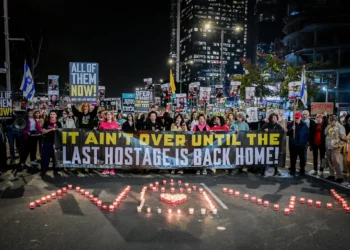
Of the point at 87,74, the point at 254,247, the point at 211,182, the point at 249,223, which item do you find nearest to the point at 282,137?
the point at 211,182

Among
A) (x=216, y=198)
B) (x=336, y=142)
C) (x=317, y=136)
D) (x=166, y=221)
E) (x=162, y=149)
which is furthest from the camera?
(x=317, y=136)

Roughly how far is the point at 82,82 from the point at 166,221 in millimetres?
6078

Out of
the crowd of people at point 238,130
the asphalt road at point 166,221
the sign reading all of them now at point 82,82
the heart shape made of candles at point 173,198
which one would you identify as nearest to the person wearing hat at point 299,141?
the crowd of people at point 238,130

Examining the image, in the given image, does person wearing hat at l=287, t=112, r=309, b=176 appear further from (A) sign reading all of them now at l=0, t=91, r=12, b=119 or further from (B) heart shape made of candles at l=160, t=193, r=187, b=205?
(A) sign reading all of them now at l=0, t=91, r=12, b=119

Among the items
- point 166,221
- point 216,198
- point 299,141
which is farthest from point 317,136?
point 166,221

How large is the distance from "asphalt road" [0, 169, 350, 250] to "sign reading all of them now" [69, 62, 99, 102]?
2.93 metres

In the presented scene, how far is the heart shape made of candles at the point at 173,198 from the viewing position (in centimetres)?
656

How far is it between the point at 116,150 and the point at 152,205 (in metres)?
3.25

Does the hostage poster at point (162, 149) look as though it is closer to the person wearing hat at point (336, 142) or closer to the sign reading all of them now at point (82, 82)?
the sign reading all of them now at point (82, 82)

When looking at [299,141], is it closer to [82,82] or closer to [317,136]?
[317,136]

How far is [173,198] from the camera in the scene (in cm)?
668

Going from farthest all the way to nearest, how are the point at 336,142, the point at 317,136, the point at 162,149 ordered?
the point at 317,136, the point at 162,149, the point at 336,142

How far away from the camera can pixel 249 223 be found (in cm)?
544

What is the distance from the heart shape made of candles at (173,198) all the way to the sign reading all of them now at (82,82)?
4.45 metres
